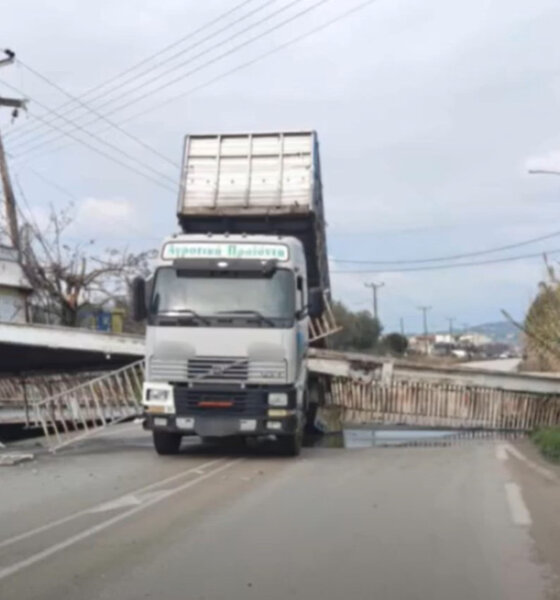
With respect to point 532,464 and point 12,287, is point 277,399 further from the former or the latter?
point 12,287

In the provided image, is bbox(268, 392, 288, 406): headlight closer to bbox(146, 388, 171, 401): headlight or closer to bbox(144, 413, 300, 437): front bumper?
bbox(144, 413, 300, 437): front bumper

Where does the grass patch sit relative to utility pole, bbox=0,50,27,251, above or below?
below

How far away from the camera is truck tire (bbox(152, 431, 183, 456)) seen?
18516 millimetres

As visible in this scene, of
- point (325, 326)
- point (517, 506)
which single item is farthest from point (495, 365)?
point (517, 506)

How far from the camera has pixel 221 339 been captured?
17.3 metres

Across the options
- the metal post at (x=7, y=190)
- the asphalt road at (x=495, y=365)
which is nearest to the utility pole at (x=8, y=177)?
the metal post at (x=7, y=190)

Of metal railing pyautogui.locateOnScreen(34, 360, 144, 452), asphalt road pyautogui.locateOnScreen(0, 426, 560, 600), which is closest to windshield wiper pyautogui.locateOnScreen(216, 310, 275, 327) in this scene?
asphalt road pyautogui.locateOnScreen(0, 426, 560, 600)

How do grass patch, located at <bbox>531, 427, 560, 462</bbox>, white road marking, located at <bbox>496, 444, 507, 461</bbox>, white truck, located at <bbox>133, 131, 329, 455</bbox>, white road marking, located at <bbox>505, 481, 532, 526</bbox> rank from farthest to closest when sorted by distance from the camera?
white road marking, located at <bbox>496, 444, 507, 461</bbox>
grass patch, located at <bbox>531, 427, 560, 462</bbox>
white truck, located at <bbox>133, 131, 329, 455</bbox>
white road marking, located at <bbox>505, 481, 532, 526</bbox>

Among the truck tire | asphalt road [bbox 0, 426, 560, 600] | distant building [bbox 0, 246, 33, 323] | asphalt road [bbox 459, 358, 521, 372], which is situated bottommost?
asphalt road [bbox 0, 426, 560, 600]

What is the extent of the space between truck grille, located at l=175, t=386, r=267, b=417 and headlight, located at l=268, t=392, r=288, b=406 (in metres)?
0.10

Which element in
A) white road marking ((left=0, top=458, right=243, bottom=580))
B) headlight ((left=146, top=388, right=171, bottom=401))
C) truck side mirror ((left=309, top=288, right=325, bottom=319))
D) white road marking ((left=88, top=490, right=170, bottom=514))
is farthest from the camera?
truck side mirror ((left=309, top=288, right=325, bottom=319))

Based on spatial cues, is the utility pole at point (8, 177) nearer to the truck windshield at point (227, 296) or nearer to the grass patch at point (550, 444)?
the truck windshield at point (227, 296)

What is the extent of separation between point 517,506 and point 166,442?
8162 millimetres

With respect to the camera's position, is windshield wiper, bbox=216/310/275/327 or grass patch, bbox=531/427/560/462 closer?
windshield wiper, bbox=216/310/275/327
